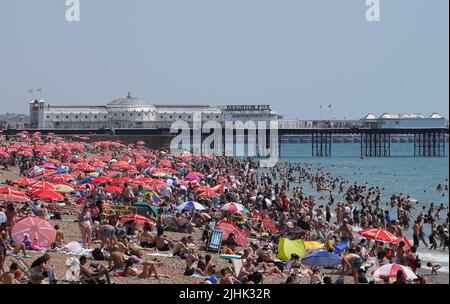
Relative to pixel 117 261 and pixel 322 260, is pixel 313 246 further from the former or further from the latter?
pixel 117 261

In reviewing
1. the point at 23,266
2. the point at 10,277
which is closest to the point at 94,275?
the point at 23,266

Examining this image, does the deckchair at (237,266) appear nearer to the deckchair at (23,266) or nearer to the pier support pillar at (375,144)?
the deckchair at (23,266)

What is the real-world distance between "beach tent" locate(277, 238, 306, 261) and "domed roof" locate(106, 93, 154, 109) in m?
100.0

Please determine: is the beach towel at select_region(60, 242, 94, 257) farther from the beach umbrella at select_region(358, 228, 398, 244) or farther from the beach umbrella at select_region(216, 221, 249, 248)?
the beach umbrella at select_region(358, 228, 398, 244)

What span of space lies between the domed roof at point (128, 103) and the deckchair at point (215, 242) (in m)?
99.0

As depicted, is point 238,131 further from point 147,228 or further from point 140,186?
point 147,228

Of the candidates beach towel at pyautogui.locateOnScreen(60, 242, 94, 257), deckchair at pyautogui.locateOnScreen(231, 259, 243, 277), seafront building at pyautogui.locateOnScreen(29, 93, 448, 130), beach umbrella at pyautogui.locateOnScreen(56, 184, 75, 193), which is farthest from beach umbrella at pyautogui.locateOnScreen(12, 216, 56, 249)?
seafront building at pyautogui.locateOnScreen(29, 93, 448, 130)

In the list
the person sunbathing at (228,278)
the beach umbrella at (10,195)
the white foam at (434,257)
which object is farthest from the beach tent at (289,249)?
the beach umbrella at (10,195)

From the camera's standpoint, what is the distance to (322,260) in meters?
15.8

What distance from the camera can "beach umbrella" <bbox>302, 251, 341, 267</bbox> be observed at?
15781 millimetres

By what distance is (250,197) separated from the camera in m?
33.0
